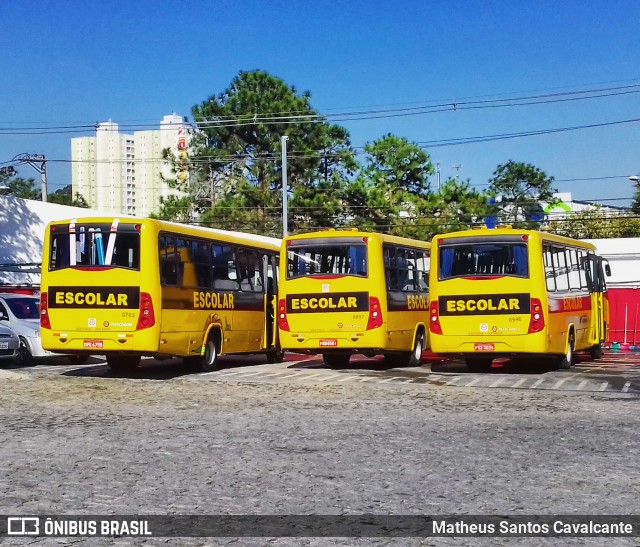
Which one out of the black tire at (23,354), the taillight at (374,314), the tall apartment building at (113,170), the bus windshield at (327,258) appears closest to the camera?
the taillight at (374,314)

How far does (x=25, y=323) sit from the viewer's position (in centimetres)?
2380

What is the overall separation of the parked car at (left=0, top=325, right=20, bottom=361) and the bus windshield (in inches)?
257

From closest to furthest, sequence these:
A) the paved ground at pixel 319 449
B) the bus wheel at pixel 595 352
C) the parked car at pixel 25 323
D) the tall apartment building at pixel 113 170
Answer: the paved ground at pixel 319 449 → the parked car at pixel 25 323 → the bus wheel at pixel 595 352 → the tall apartment building at pixel 113 170

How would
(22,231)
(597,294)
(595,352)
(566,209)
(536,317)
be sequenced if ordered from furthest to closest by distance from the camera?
1. (566,209)
2. (22,231)
3. (595,352)
4. (597,294)
5. (536,317)

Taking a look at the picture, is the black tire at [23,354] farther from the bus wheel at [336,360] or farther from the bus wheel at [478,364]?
the bus wheel at [478,364]

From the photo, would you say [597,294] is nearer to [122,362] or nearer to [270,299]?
[270,299]

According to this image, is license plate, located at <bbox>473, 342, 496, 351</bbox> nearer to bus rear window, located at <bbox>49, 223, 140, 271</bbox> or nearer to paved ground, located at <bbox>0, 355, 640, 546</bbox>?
paved ground, located at <bbox>0, 355, 640, 546</bbox>

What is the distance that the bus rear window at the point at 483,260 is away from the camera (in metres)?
20.1

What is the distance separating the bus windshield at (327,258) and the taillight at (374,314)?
619 mm

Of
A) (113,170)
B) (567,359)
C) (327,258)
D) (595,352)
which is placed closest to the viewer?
(327,258)

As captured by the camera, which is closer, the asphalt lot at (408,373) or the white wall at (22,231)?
the asphalt lot at (408,373)

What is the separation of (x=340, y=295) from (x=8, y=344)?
25.4 feet

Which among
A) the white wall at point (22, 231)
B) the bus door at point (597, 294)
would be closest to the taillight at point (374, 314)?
the bus door at point (597, 294)

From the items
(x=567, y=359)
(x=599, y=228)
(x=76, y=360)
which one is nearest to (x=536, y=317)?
(x=567, y=359)
